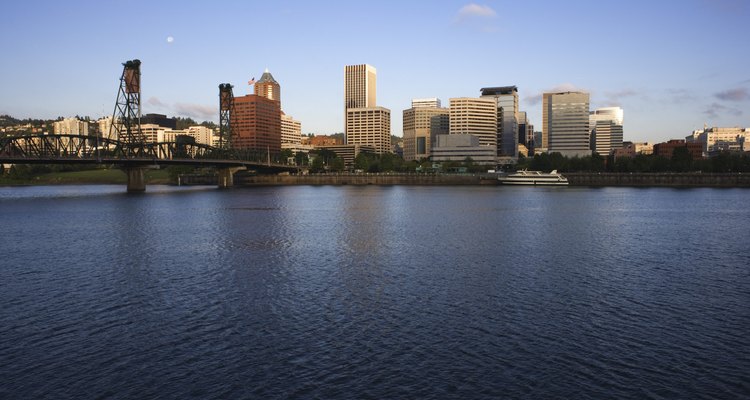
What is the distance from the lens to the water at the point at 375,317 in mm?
19672

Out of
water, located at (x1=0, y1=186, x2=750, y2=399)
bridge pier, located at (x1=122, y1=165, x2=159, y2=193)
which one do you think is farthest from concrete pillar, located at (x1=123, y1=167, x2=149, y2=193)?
water, located at (x1=0, y1=186, x2=750, y2=399)

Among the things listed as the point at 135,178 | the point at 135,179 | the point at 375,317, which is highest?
the point at 135,178

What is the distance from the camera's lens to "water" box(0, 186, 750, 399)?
Result: 1967cm

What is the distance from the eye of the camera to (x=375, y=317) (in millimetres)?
27391

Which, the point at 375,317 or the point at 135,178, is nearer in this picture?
the point at 375,317

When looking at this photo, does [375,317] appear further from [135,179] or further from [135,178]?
[135,178]

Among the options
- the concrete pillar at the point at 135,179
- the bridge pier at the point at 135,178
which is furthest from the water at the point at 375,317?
the concrete pillar at the point at 135,179

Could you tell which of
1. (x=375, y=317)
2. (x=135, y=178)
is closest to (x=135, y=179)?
(x=135, y=178)

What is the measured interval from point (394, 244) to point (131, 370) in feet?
110

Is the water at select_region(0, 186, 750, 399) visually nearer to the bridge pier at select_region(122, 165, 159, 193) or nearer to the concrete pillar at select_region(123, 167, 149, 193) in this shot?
the bridge pier at select_region(122, 165, 159, 193)

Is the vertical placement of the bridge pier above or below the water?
above

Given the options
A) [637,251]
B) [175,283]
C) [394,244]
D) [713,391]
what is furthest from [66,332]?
[637,251]

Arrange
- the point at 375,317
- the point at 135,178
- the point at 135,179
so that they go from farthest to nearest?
the point at 135,178 < the point at 135,179 < the point at 375,317

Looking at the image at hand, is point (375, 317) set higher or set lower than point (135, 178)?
lower
